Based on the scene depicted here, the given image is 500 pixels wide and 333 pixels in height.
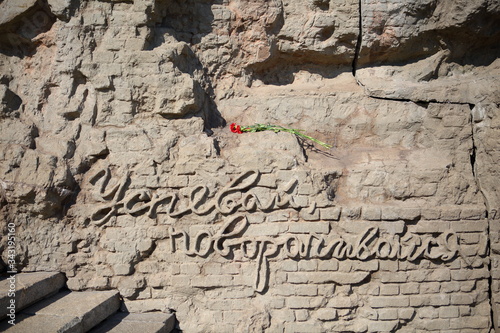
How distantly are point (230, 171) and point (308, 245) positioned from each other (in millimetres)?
1129

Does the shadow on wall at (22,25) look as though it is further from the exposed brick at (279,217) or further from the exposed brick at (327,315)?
the exposed brick at (327,315)

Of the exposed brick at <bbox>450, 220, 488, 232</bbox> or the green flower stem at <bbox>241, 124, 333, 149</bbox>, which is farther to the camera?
the green flower stem at <bbox>241, 124, 333, 149</bbox>

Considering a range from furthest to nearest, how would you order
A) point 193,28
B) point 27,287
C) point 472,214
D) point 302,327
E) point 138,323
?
1. point 193,28
2. point 472,214
3. point 302,327
4. point 138,323
5. point 27,287

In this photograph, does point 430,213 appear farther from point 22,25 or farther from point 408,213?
point 22,25

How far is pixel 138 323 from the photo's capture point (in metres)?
3.80

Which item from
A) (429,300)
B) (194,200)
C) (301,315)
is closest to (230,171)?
(194,200)

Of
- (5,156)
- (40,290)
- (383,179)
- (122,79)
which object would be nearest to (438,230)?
(383,179)

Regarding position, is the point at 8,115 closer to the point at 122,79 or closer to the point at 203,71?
the point at 122,79

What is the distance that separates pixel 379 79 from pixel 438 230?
6.43 ft

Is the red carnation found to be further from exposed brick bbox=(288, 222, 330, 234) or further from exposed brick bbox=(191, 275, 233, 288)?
exposed brick bbox=(191, 275, 233, 288)

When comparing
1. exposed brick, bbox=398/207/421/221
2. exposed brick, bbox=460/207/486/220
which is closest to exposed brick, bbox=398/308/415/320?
exposed brick, bbox=398/207/421/221

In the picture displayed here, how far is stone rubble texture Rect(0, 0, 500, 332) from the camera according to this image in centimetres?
405

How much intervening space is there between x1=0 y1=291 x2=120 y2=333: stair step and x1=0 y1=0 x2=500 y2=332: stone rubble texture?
0.67 feet

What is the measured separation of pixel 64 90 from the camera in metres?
4.31
